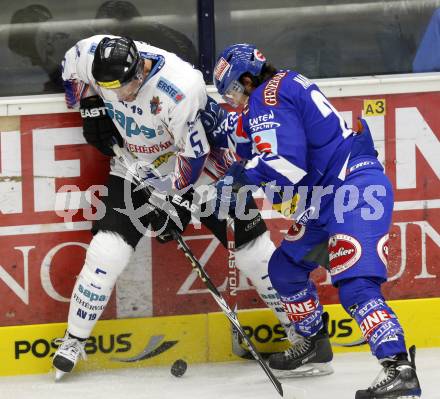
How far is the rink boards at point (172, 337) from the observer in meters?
5.01

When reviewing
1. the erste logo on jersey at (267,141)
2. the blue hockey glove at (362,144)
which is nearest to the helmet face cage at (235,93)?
the erste logo on jersey at (267,141)

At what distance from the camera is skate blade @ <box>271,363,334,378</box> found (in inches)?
193

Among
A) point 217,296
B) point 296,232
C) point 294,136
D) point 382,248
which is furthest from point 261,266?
point 294,136

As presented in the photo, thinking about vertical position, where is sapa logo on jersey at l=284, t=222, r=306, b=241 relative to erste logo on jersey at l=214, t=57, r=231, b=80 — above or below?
below

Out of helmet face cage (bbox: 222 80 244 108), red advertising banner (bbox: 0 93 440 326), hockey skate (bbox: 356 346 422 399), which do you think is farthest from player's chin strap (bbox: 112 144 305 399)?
helmet face cage (bbox: 222 80 244 108)

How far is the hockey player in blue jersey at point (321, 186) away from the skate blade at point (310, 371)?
17.5 inches

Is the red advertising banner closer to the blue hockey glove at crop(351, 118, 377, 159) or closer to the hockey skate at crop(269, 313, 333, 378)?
the hockey skate at crop(269, 313, 333, 378)

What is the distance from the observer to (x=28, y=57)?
5.03 m

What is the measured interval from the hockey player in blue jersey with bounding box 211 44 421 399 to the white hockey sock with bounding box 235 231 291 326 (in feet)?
0.95

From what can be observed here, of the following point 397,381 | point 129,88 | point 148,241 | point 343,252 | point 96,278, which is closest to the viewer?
point 397,381

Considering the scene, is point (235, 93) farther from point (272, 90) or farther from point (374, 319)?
point (374, 319)

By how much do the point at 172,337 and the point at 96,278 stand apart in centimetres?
52

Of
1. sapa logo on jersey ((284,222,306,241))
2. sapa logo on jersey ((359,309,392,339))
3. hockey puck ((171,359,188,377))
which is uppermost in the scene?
sapa logo on jersey ((284,222,306,241))

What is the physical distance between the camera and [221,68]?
14.5ft
